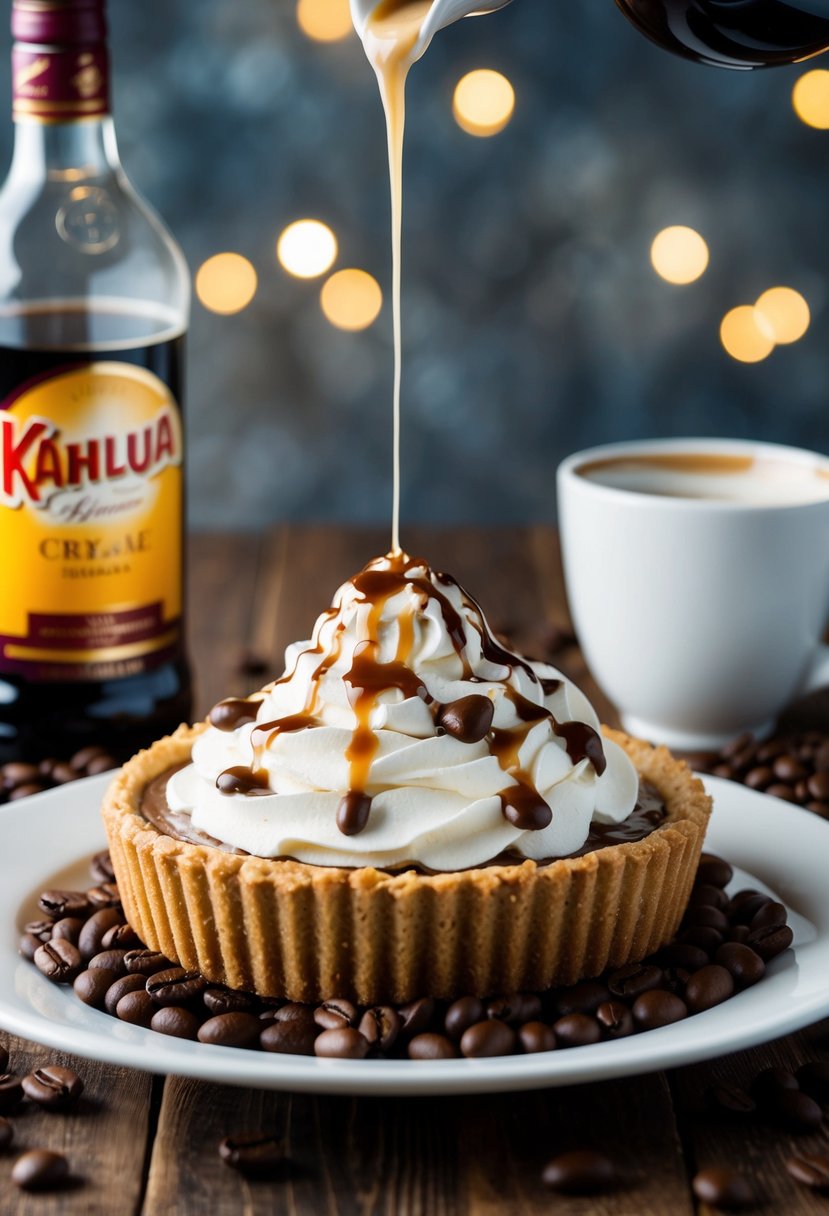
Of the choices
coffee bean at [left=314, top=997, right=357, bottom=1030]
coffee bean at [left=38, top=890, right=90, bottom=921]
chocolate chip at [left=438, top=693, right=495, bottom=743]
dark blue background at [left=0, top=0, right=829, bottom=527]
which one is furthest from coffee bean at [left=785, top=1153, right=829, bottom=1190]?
dark blue background at [left=0, top=0, right=829, bottom=527]

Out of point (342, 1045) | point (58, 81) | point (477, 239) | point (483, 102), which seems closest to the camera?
point (342, 1045)

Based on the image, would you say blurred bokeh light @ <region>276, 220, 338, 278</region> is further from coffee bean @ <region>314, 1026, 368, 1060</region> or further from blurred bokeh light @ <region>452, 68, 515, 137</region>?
coffee bean @ <region>314, 1026, 368, 1060</region>

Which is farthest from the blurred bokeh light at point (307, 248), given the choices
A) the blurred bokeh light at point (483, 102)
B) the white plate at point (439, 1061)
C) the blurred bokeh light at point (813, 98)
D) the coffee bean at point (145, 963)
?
the coffee bean at point (145, 963)

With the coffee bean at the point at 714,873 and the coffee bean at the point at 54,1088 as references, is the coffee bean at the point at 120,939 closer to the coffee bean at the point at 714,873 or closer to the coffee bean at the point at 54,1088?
the coffee bean at the point at 54,1088

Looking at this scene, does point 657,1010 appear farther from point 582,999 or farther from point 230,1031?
point 230,1031

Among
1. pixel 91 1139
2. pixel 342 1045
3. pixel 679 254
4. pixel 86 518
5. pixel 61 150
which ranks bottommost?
pixel 91 1139

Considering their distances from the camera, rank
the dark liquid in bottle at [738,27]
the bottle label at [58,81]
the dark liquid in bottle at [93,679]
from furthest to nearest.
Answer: the dark liquid in bottle at [93,679], the bottle label at [58,81], the dark liquid in bottle at [738,27]

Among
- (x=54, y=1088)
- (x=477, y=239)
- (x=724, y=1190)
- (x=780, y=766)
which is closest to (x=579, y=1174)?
(x=724, y=1190)
